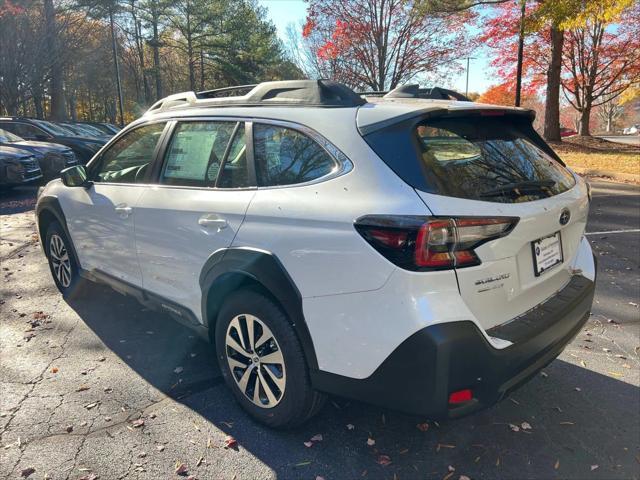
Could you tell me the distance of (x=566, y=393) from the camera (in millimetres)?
2986

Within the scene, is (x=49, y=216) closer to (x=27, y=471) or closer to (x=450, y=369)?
(x=27, y=471)

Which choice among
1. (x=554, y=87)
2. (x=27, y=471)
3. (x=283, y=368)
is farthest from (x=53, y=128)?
(x=554, y=87)

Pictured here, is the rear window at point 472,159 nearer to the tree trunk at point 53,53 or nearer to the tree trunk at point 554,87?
the tree trunk at point 554,87

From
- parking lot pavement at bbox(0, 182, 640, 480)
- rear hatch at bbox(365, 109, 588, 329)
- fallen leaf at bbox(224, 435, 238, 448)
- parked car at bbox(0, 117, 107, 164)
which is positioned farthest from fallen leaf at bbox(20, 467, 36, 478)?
parked car at bbox(0, 117, 107, 164)

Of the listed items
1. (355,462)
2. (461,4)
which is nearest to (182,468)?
(355,462)

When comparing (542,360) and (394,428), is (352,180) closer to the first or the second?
(542,360)

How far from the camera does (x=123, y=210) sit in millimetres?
3393

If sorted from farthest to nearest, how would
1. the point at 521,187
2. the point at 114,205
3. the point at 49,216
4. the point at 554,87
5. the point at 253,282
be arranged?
the point at 554,87 < the point at 49,216 < the point at 114,205 < the point at 253,282 < the point at 521,187

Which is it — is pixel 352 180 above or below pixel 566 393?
above

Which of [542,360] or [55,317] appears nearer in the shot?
[542,360]

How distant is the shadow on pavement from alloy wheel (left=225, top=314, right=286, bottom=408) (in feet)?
0.69

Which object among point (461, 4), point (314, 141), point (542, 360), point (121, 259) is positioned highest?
point (461, 4)

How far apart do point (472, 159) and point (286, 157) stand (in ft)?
3.05

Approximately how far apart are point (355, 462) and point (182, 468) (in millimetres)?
858
